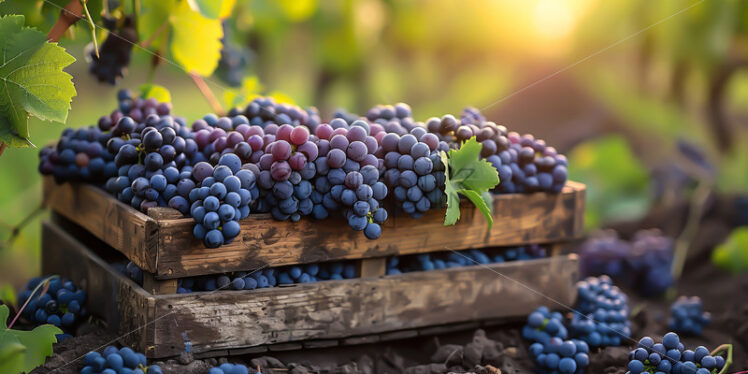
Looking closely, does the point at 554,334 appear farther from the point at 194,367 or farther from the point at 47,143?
the point at 47,143

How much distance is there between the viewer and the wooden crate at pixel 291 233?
1663mm

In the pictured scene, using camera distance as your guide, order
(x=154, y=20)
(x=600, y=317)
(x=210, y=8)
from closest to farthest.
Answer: (x=210, y=8)
(x=600, y=317)
(x=154, y=20)

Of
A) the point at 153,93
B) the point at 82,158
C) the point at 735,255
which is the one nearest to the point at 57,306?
the point at 82,158

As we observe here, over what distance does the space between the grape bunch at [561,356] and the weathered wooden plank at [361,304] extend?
0.18 meters

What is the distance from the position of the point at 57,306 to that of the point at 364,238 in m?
0.85

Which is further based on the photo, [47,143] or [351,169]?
[47,143]

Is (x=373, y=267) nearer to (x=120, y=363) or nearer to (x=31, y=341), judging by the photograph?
(x=120, y=363)

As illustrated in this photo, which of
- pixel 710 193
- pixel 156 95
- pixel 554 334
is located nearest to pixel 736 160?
pixel 710 193

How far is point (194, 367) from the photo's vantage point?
5.46 feet

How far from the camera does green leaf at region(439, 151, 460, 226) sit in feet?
5.90

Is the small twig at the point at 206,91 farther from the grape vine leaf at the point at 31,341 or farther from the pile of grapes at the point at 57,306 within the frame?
the grape vine leaf at the point at 31,341

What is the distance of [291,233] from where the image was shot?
5.90ft

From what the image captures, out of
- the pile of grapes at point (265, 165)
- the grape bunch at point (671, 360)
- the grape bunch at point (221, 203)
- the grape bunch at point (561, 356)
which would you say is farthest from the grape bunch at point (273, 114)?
the grape bunch at point (671, 360)

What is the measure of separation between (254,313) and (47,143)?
0.96 metres
